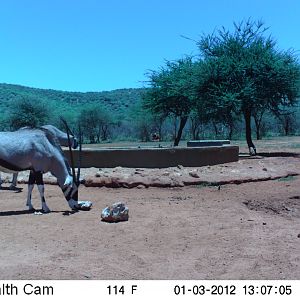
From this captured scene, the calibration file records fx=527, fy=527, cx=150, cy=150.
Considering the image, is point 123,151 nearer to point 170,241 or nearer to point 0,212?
point 0,212

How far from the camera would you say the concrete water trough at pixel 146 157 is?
603 inches

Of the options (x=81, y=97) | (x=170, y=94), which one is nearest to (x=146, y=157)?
(x=170, y=94)

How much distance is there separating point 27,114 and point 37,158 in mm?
39018

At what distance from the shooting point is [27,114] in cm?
4778

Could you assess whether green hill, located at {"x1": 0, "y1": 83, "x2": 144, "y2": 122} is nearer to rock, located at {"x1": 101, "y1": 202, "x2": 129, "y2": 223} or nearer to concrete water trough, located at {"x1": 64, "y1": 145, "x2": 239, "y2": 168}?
concrete water trough, located at {"x1": 64, "y1": 145, "x2": 239, "y2": 168}

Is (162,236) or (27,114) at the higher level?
(27,114)

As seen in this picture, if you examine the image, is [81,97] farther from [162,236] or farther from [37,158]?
[162,236]

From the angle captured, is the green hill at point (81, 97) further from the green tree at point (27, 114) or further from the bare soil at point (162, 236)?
the bare soil at point (162, 236)

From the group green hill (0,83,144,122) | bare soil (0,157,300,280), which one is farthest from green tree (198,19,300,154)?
green hill (0,83,144,122)

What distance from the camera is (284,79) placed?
22328 millimetres

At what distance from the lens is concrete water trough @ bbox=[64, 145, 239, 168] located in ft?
50.3
